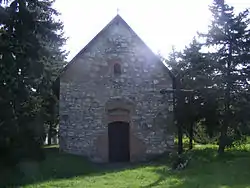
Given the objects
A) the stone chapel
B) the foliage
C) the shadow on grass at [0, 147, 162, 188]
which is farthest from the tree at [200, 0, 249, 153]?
the shadow on grass at [0, 147, 162, 188]

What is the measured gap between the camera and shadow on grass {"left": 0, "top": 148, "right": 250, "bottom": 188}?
507 inches

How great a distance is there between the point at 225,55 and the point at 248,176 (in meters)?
6.87

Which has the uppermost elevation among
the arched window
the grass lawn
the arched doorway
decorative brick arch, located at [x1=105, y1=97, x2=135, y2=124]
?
the arched window

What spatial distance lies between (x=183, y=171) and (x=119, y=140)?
20.8 ft

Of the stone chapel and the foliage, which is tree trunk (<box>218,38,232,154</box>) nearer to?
the foliage

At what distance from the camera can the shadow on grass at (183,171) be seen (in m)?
12.9

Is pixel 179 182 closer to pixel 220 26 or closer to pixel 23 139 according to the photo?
pixel 23 139

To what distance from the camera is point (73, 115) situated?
2061 centimetres

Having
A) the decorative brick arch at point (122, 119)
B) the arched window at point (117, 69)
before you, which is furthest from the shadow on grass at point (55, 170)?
the arched window at point (117, 69)

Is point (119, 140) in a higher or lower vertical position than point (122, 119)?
lower

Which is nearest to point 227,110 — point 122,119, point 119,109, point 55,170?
point 122,119

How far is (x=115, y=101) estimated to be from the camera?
20.6 m

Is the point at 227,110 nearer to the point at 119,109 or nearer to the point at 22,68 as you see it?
the point at 119,109

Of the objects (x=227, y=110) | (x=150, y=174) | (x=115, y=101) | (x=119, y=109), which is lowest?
(x=150, y=174)
